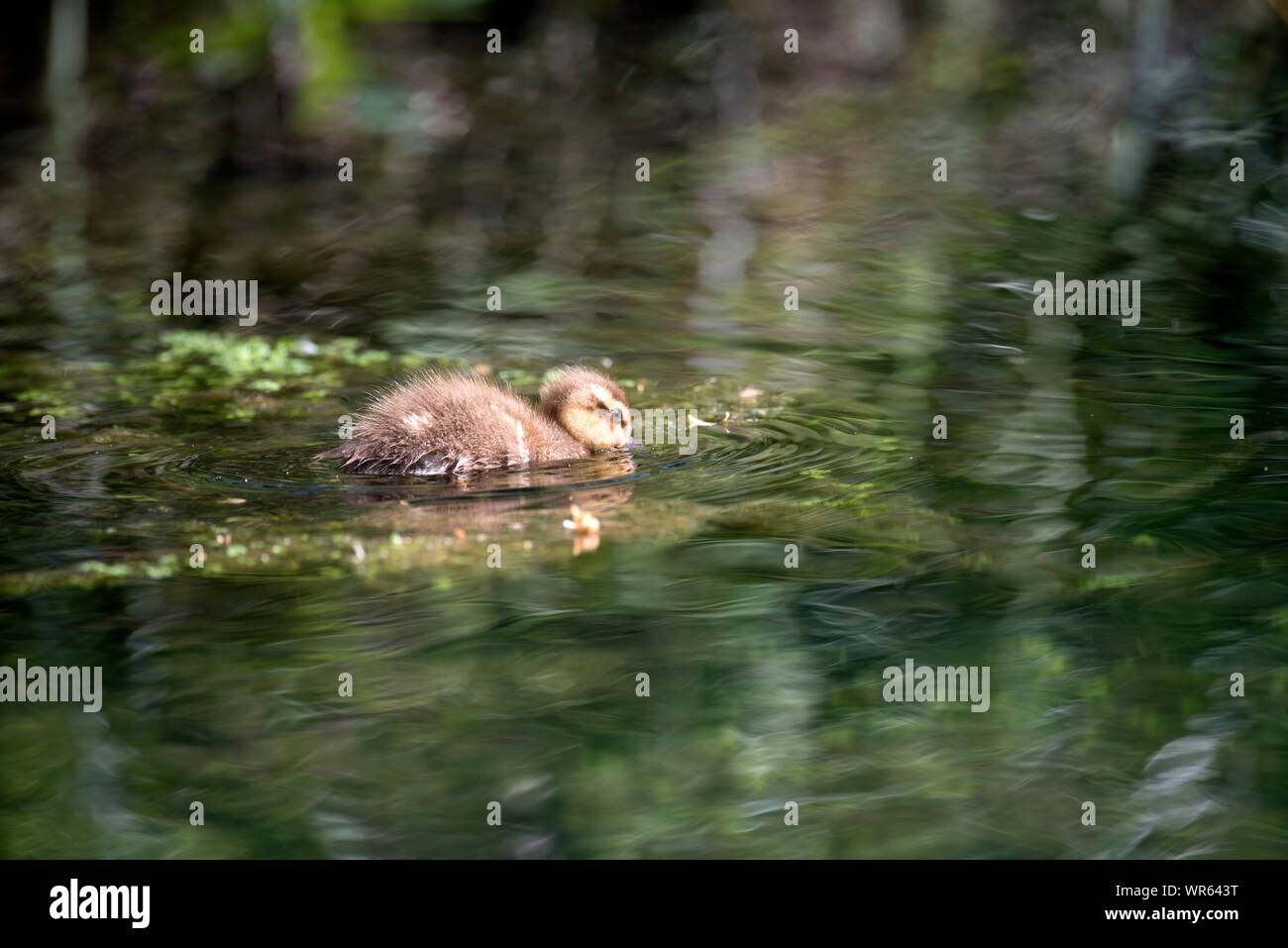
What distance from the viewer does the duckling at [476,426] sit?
587 centimetres

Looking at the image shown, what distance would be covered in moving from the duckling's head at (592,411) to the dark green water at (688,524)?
174 mm

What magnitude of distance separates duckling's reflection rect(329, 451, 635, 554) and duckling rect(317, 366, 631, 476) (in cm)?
7

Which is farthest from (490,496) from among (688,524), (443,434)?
(688,524)

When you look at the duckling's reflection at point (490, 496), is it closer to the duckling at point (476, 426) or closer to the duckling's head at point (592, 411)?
the duckling at point (476, 426)

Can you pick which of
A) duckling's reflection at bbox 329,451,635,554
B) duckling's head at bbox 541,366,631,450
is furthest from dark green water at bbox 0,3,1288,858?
duckling's head at bbox 541,366,631,450

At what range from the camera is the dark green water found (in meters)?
3.75

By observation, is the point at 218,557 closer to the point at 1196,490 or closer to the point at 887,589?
the point at 887,589

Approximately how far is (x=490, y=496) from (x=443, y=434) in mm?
366

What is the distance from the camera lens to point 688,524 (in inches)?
210

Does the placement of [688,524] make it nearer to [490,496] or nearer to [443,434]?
[490,496]

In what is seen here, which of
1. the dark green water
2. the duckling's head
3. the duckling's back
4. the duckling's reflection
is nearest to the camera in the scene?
the dark green water

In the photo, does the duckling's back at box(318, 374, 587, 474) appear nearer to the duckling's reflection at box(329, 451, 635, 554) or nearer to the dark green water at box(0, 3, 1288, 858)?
the duckling's reflection at box(329, 451, 635, 554)

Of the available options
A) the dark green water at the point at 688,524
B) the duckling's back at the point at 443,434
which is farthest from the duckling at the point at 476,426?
the dark green water at the point at 688,524

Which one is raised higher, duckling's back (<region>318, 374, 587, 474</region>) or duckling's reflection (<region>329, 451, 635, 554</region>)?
duckling's back (<region>318, 374, 587, 474</region>)
